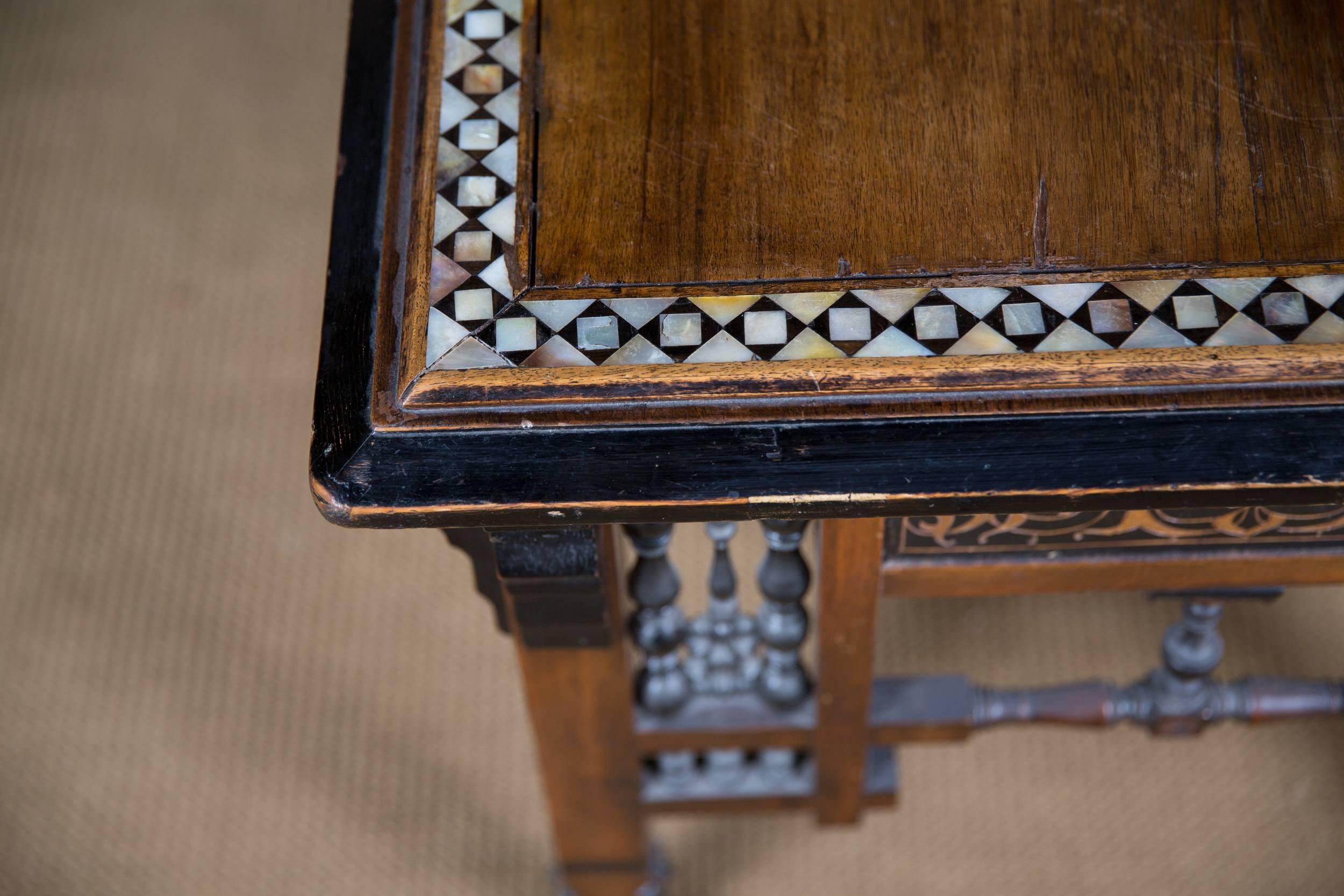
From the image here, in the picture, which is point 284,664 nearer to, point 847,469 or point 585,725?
point 585,725

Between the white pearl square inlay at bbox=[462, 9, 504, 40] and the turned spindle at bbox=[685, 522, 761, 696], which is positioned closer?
the white pearl square inlay at bbox=[462, 9, 504, 40]

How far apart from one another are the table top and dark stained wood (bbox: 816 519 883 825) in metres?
0.15

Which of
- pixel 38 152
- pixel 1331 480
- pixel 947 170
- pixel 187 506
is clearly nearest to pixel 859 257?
pixel 947 170

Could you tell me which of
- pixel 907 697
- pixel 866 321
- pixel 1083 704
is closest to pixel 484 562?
pixel 866 321

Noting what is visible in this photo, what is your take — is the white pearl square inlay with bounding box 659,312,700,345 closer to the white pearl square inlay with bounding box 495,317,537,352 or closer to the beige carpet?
the white pearl square inlay with bounding box 495,317,537,352

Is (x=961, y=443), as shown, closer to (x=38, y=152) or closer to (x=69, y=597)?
(x=69, y=597)

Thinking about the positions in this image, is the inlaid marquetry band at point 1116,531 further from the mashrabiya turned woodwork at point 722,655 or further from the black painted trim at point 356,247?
the black painted trim at point 356,247

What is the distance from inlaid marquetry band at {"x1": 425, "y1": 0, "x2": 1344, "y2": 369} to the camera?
63cm

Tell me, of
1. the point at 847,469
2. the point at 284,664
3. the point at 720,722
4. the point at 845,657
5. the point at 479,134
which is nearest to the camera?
the point at 847,469

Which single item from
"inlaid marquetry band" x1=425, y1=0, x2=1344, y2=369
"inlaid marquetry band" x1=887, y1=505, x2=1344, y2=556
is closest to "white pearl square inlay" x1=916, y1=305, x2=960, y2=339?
"inlaid marquetry band" x1=425, y1=0, x2=1344, y2=369

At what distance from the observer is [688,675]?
1007 millimetres

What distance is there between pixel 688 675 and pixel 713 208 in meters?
0.43

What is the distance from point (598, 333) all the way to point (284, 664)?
819 millimetres

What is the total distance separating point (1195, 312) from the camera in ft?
2.09
